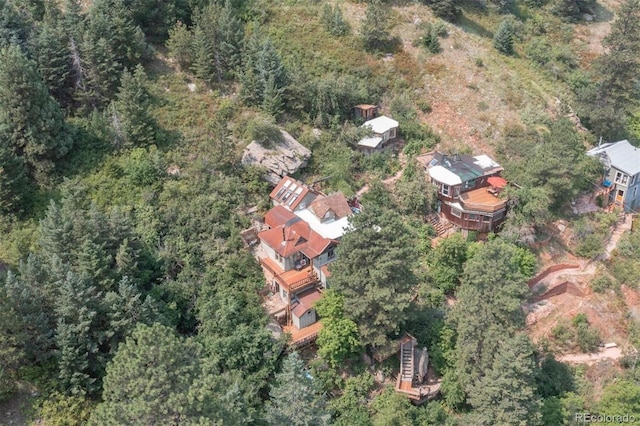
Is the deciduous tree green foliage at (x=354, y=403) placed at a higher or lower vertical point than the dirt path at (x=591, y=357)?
higher

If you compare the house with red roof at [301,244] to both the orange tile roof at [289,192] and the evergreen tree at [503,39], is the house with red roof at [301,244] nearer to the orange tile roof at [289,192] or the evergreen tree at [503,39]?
the orange tile roof at [289,192]

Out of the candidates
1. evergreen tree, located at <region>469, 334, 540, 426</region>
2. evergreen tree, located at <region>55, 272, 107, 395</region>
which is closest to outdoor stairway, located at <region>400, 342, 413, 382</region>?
evergreen tree, located at <region>469, 334, 540, 426</region>

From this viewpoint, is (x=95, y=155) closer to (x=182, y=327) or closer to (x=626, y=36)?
(x=182, y=327)

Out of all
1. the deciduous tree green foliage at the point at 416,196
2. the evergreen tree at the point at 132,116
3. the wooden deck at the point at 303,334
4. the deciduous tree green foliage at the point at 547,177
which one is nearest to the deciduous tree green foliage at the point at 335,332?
the wooden deck at the point at 303,334

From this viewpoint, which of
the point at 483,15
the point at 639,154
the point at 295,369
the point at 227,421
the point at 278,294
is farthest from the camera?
the point at 483,15

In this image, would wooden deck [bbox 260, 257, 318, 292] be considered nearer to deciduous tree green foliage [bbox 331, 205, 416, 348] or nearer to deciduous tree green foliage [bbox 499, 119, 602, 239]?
deciduous tree green foliage [bbox 331, 205, 416, 348]

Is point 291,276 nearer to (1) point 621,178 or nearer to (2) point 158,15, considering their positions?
(1) point 621,178

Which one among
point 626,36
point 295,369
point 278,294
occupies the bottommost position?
point 278,294

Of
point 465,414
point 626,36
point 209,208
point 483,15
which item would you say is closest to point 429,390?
point 465,414
